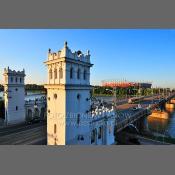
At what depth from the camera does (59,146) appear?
7895 millimetres

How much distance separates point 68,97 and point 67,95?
0.10m

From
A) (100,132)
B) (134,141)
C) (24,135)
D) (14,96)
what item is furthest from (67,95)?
(14,96)

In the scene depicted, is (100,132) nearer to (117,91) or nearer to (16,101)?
(16,101)

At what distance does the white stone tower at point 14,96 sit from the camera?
1378 centimetres

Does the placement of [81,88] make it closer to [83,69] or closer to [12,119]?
[83,69]

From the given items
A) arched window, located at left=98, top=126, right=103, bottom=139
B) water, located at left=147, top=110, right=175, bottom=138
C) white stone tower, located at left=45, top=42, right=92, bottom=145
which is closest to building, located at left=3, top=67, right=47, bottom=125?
arched window, located at left=98, top=126, right=103, bottom=139

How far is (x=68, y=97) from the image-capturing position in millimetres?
7723

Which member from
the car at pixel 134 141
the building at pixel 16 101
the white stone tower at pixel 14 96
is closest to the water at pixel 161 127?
the car at pixel 134 141

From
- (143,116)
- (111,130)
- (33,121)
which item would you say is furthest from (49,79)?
(143,116)

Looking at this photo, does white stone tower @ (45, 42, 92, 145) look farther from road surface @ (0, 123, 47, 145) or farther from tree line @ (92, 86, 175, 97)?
tree line @ (92, 86, 175, 97)

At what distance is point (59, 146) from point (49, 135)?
2.57 ft

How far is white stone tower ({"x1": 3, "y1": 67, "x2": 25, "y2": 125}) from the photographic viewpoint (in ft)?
45.2

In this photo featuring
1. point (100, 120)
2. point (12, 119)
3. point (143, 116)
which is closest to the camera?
point (100, 120)

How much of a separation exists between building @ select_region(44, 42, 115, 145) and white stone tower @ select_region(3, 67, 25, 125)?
20.9 feet
